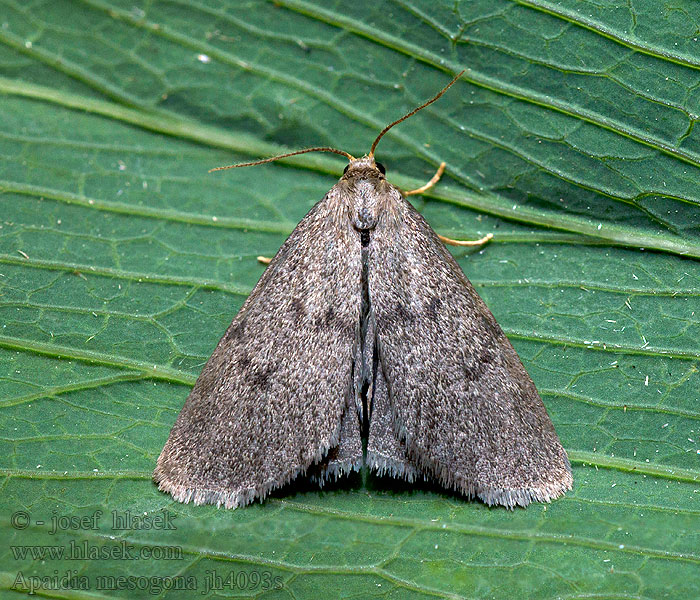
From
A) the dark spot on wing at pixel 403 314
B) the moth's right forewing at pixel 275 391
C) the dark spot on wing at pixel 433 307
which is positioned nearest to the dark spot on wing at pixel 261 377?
the moth's right forewing at pixel 275 391

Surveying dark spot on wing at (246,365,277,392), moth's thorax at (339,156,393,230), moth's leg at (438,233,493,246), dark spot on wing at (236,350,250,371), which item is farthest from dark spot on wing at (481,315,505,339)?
dark spot on wing at (236,350,250,371)

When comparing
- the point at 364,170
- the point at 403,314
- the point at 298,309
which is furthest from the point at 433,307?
the point at 364,170

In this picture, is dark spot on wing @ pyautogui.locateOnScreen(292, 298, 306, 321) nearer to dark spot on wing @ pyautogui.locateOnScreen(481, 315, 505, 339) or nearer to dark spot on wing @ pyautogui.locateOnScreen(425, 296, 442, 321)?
dark spot on wing @ pyautogui.locateOnScreen(425, 296, 442, 321)

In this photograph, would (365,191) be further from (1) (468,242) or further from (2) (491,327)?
(2) (491,327)

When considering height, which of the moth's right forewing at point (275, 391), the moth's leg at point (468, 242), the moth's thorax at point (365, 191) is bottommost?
the moth's right forewing at point (275, 391)

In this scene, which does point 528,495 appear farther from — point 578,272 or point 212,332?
point 212,332

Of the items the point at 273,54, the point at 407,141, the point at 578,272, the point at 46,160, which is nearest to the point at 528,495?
the point at 578,272

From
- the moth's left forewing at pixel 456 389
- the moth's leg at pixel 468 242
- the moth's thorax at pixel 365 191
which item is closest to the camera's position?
the moth's left forewing at pixel 456 389

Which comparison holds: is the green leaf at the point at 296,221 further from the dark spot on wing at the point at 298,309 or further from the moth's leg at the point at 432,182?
the dark spot on wing at the point at 298,309
